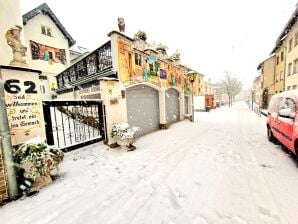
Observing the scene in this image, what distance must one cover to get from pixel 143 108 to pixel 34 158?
5.91 metres

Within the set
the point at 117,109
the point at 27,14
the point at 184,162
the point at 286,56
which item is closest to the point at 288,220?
the point at 184,162

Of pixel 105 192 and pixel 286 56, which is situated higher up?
pixel 286 56

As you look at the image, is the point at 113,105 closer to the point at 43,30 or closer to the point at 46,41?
the point at 46,41

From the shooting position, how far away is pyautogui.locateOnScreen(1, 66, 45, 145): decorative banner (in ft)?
10.6

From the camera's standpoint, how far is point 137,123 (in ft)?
26.5

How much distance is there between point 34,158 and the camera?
306 centimetres

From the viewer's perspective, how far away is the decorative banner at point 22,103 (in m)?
3.24

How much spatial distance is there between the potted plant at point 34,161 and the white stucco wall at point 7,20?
24.7 ft

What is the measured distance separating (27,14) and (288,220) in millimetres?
24217

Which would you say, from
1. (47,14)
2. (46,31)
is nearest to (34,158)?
(46,31)

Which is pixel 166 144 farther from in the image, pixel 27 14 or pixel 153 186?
pixel 27 14

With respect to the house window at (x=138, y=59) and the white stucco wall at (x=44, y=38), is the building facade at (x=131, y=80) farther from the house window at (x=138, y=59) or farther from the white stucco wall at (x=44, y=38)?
the white stucco wall at (x=44, y=38)

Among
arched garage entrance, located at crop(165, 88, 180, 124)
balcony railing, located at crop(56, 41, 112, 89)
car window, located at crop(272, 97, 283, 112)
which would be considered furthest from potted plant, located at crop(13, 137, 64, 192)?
arched garage entrance, located at crop(165, 88, 180, 124)

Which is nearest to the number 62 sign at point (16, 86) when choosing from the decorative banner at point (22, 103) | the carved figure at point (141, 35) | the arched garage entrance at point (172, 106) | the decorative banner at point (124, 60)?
the decorative banner at point (22, 103)
